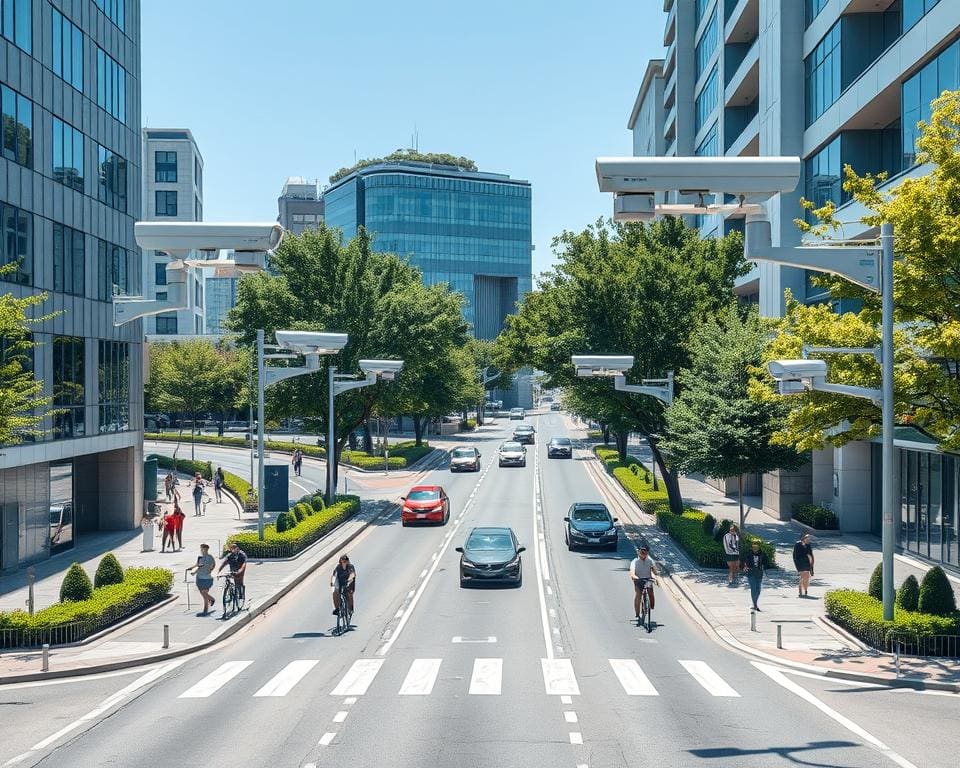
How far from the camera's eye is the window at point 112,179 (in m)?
39.0

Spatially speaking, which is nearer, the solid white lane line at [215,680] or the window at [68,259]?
the solid white lane line at [215,680]

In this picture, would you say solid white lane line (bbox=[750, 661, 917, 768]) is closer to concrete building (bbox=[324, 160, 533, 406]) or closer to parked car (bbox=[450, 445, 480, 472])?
parked car (bbox=[450, 445, 480, 472])

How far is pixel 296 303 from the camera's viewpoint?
151ft

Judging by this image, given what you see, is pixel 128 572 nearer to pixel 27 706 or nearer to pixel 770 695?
pixel 27 706

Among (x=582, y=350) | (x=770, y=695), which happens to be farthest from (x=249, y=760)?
(x=582, y=350)

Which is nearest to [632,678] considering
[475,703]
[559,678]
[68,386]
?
[559,678]

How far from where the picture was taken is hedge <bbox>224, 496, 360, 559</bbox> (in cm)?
3262

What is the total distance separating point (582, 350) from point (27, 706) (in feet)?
86.1

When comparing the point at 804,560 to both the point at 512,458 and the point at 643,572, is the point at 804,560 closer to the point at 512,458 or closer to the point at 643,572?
the point at 643,572

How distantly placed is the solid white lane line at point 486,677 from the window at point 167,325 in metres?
108

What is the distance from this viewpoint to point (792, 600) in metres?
25.3

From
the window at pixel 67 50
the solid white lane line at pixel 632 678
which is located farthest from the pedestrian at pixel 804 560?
the window at pixel 67 50

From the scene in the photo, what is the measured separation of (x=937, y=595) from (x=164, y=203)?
10960 cm

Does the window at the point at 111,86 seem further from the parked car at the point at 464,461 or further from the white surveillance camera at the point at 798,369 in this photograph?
the white surveillance camera at the point at 798,369
